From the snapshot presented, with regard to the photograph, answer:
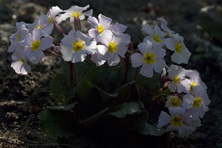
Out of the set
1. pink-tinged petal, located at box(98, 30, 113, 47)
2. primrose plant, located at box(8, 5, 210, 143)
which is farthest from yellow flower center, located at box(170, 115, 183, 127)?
pink-tinged petal, located at box(98, 30, 113, 47)

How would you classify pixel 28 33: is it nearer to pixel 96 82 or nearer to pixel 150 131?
pixel 96 82

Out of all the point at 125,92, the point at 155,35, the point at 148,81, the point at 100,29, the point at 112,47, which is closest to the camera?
the point at 112,47

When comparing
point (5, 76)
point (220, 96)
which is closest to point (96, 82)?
point (5, 76)

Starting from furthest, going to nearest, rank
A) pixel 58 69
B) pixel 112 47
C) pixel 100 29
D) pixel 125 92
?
pixel 58 69 < pixel 125 92 < pixel 100 29 < pixel 112 47

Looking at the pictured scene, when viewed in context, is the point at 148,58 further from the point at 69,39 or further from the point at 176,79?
the point at 69,39

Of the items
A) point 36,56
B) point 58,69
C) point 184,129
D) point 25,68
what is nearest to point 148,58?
point 184,129
